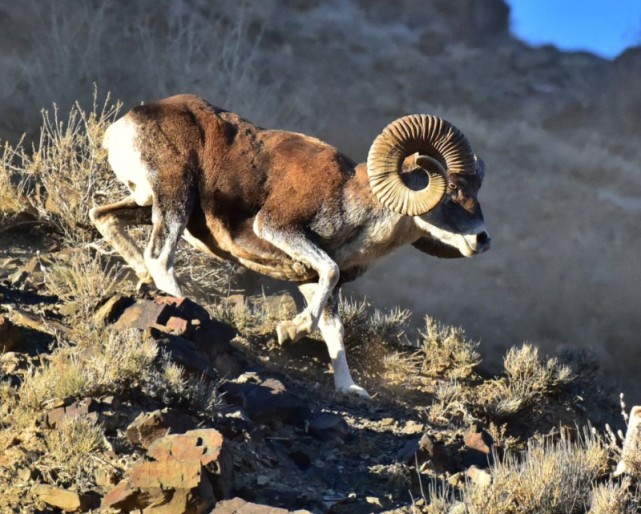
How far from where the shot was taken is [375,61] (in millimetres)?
24547

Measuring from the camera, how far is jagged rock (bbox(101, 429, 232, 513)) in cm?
759

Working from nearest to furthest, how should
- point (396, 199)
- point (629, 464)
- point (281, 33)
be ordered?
point (629, 464) → point (396, 199) → point (281, 33)

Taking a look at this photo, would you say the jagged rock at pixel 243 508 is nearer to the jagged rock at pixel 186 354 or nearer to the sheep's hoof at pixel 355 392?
the jagged rock at pixel 186 354

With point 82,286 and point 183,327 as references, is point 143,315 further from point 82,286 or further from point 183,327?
point 82,286

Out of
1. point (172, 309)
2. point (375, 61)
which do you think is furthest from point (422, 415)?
point (375, 61)

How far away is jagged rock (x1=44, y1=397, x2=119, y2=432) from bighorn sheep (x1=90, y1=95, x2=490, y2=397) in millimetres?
3276

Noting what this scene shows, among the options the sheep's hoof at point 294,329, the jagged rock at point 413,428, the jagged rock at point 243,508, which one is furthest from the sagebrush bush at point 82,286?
the jagged rock at point 243,508

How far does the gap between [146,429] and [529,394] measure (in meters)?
5.82

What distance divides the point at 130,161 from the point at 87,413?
4.29m

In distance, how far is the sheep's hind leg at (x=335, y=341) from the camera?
1196 cm

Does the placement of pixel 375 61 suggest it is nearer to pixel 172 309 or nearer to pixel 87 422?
pixel 172 309

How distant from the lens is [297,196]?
12.0 meters

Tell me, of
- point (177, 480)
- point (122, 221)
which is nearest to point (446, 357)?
point (122, 221)

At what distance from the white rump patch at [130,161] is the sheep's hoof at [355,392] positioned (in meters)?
2.68
